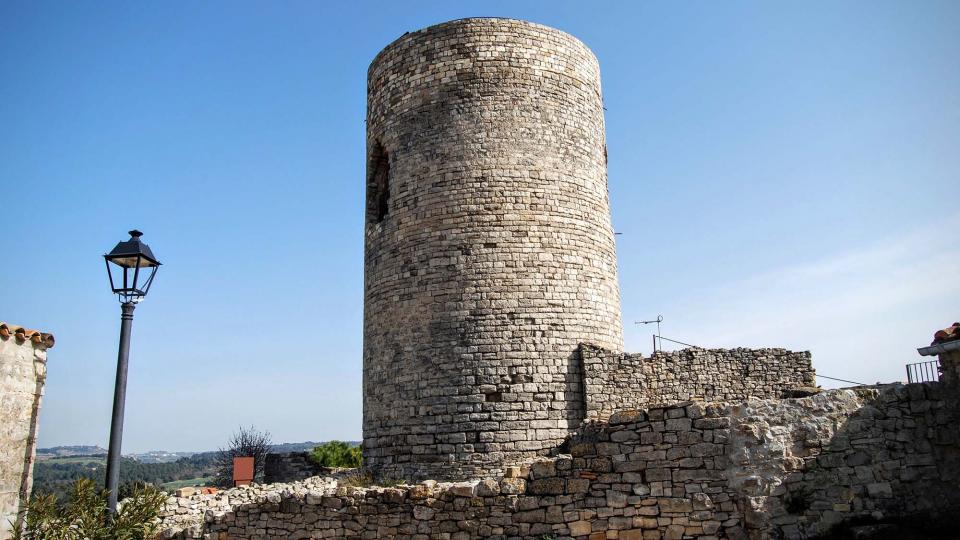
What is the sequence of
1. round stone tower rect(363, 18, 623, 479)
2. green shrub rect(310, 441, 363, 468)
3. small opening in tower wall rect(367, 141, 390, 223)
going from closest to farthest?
1. round stone tower rect(363, 18, 623, 479)
2. small opening in tower wall rect(367, 141, 390, 223)
3. green shrub rect(310, 441, 363, 468)

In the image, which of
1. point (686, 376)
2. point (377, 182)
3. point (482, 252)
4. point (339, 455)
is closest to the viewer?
point (482, 252)

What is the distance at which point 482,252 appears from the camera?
1238 centimetres

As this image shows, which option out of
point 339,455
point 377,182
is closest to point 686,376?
point 377,182

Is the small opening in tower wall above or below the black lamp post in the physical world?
above

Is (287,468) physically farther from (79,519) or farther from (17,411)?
(79,519)

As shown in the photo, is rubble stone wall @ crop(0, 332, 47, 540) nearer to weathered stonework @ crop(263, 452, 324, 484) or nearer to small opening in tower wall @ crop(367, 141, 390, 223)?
small opening in tower wall @ crop(367, 141, 390, 223)

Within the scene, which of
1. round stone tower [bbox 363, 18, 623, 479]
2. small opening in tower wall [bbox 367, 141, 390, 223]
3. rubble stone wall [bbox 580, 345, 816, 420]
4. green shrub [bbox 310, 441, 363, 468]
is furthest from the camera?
green shrub [bbox 310, 441, 363, 468]

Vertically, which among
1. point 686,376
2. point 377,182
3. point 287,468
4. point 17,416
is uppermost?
point 377,182

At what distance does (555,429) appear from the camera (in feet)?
38.5

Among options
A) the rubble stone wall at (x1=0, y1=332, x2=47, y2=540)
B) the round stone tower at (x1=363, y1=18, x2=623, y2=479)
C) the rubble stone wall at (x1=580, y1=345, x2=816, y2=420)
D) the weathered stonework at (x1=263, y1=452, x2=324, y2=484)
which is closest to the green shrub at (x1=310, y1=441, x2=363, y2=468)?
the weathered stonework at (x1=263, y1=452, x2=324, y2=484)

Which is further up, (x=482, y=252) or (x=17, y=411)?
(x=482, y=252)

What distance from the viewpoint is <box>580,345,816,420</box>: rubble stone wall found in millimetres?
12062

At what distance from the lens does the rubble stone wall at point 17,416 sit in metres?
8.37

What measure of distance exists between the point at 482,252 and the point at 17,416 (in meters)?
7.16
